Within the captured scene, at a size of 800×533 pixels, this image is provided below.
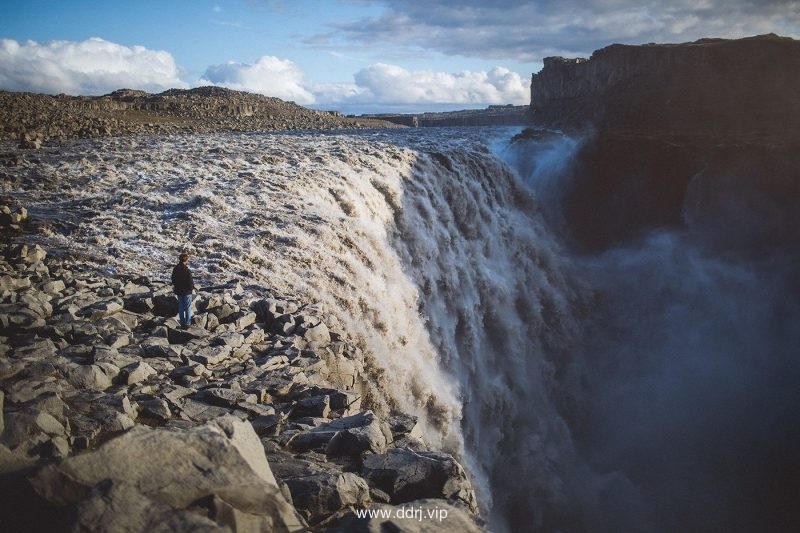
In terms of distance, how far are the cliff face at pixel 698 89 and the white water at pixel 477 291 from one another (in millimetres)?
10639

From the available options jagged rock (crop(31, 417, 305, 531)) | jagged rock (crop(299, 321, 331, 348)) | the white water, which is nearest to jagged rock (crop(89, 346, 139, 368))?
jagged rock (crop(299, 321, 331, 348))

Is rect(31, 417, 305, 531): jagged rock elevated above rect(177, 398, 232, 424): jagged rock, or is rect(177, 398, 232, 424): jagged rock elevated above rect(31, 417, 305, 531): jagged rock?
rect(31, 417, 305, 531): jagged rock

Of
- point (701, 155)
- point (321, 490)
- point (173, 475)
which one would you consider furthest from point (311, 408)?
point (701, 155)

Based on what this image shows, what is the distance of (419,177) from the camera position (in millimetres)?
20031

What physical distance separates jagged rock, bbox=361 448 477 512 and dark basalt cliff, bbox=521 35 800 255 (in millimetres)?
28374

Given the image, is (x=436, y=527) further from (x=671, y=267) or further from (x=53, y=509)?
(x=671, y=267)

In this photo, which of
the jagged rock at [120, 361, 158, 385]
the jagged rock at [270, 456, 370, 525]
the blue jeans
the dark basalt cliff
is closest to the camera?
the jagged rock at [270, 456, 370, 525]

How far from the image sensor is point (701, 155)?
30922mm

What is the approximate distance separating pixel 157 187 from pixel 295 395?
9822mm

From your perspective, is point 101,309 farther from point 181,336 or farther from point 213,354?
point 213,354

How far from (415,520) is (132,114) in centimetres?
3742

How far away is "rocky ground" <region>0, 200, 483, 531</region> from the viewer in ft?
10.9

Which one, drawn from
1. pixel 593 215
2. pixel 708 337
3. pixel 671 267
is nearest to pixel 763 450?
pixel 708 337

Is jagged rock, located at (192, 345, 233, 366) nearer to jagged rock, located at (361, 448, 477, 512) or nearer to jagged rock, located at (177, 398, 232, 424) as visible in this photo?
jagged rock, located at (177, 398, 232, 424)
